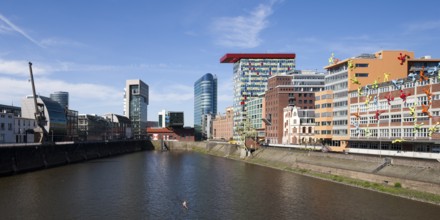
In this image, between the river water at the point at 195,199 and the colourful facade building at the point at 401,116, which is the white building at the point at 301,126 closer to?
the colourful facade building at the point at 401,116

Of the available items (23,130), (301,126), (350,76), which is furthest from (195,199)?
(23,130)

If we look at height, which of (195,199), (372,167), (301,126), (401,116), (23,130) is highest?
(401,116)

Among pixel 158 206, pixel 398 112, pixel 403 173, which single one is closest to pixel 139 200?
pixel 158 206

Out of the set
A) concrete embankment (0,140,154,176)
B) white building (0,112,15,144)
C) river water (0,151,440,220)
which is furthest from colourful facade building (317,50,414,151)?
white building (0,112,15,144)

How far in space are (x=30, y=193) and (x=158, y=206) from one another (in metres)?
25.8

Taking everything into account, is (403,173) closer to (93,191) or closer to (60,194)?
(93,191)

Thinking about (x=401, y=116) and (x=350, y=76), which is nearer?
(x=401, y=116)

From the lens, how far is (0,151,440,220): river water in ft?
192

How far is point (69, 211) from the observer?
59.7 m

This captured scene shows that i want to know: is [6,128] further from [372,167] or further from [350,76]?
[372,167]

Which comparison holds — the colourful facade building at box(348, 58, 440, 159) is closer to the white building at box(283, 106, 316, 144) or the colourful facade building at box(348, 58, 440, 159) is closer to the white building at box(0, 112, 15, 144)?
the white building at box(283, 106, 316, 144)

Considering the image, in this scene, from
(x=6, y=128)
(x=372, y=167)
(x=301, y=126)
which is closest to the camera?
(x=372, y=167)

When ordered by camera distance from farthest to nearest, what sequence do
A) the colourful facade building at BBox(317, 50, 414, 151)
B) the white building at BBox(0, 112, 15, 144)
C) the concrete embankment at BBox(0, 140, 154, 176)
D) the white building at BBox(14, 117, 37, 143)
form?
the white building at BBox(14, 117, 37, 143) → the white building at BBox(0, 112, 15, 144) → the colourful facade building at BBox(317, 50, 414, 151) → the concrete embankment at BBox(0, 140, 154, 176)

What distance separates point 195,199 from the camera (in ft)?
235
